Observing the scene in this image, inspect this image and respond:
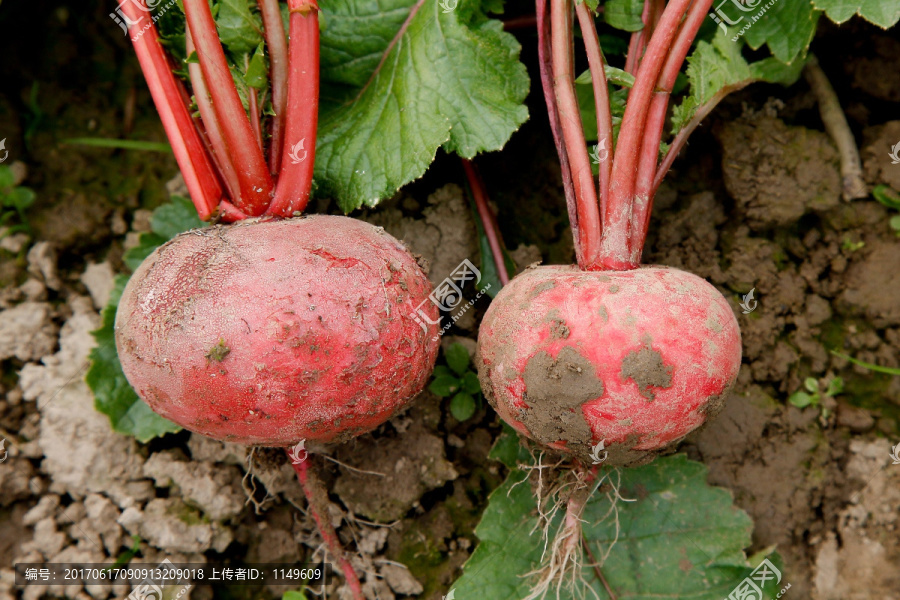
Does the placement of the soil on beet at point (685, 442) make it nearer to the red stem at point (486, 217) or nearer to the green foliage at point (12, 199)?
the red stem at point (486, 217)

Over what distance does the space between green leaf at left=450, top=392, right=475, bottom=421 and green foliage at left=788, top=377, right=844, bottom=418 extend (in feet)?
4.19

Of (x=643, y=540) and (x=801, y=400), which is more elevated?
(x=801, y=400)

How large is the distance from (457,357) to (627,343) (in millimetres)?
839

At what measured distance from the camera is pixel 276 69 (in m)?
1.92

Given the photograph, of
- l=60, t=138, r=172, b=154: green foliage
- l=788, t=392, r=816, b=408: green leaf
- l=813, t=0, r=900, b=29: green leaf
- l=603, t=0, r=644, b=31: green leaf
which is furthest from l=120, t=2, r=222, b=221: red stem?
l=788, t=392, r=816, b=408: green leaf

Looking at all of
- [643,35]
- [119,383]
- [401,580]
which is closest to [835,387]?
[643,35]

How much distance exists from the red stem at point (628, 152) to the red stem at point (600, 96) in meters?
0.05

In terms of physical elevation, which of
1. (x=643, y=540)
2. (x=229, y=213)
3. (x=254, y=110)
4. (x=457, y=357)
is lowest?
(x=643, y=540)

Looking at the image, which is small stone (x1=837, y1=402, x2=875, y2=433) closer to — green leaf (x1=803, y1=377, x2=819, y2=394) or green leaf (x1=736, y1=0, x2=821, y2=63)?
green leaf (x1=803, y1=377, x2=819, y2=394)

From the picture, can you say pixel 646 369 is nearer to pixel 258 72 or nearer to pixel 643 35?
pixel 643 35

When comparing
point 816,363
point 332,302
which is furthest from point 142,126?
point 816,363

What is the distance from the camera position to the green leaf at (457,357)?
229 cm

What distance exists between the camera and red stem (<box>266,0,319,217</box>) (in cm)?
180

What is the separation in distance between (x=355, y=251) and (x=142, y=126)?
1664 mm
